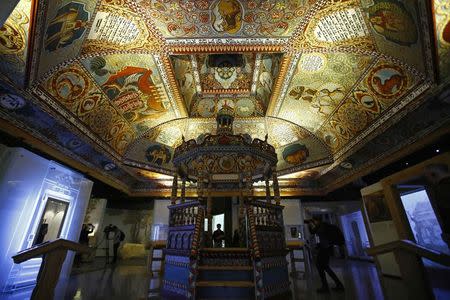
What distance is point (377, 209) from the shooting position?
8.07m

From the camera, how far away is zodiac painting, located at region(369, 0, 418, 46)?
501 cm

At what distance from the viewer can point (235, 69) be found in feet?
28.8

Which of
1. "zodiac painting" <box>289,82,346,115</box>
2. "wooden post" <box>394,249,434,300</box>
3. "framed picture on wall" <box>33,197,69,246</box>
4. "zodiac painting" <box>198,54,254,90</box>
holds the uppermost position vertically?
"zodiac painting" <box>198,54,254,90</box>

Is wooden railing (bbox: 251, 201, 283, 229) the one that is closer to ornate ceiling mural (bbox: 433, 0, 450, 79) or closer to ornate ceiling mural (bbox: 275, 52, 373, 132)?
ornate ceiling mural (bbox: 275, 52, 373, 132)

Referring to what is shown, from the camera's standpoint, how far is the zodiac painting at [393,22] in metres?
5.01

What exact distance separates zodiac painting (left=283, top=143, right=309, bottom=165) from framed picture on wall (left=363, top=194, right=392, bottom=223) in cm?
378

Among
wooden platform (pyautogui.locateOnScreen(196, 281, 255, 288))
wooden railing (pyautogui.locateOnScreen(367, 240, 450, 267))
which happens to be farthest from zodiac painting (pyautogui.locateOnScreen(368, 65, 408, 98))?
wooden platform (pyautogui.locateOnScreen(196, 281, 255, 288))

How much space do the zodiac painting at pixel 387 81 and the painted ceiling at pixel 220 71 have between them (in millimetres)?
32

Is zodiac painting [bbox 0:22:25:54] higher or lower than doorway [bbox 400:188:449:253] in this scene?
higher

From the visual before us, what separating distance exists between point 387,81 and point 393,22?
6.80 ft

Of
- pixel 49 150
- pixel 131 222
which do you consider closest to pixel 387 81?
pixel 49 150

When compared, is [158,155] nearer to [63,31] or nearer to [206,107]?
[206,107]

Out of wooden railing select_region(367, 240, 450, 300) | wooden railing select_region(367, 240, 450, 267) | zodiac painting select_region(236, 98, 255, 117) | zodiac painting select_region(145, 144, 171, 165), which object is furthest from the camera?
zodiac painting select_region(145, 144, 171, 165)

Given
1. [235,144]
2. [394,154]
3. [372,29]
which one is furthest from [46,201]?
[394,154]
